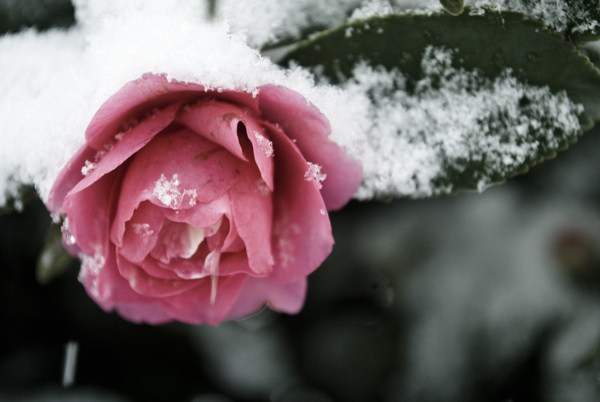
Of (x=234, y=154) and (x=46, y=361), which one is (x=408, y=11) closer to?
(x=234, y=154)

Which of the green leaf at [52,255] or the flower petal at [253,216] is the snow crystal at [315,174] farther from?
the green leaf at [52,255]

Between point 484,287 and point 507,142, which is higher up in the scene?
point 507,142

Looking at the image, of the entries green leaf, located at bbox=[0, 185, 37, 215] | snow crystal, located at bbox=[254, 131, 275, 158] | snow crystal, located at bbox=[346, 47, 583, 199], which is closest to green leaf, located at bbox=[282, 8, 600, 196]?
snow crystal, located at bbox=[346, 47, 583, 199]

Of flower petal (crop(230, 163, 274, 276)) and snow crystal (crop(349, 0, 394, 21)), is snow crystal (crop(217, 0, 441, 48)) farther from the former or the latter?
flower petal (crop(230, 163, 274, 276))

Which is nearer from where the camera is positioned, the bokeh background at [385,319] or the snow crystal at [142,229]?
the snow crystal at [142,229]

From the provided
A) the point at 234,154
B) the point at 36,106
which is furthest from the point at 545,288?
the point at 36,106

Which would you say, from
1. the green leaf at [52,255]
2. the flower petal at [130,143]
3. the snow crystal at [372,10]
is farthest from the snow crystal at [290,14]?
the green leaf at [52,255]
